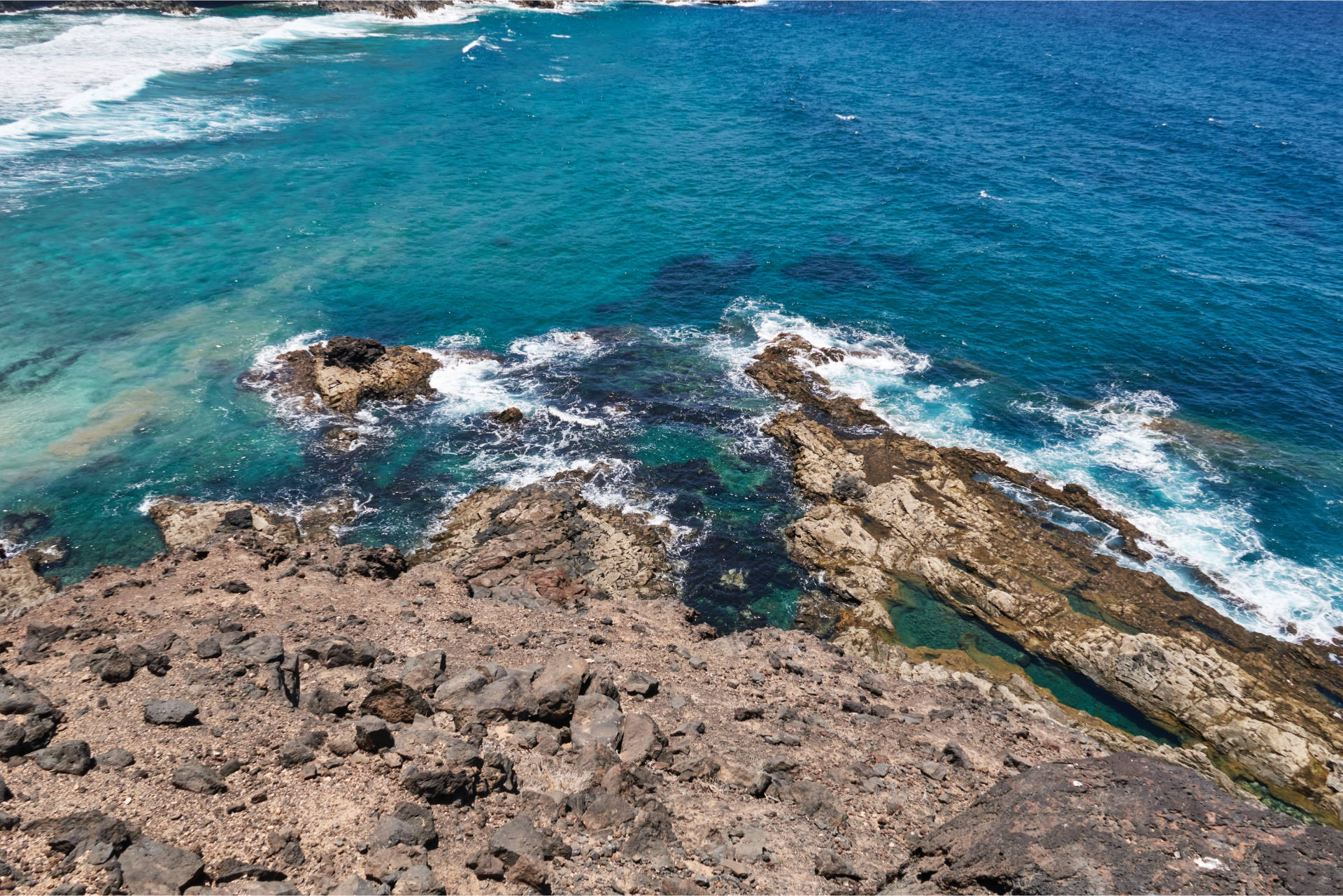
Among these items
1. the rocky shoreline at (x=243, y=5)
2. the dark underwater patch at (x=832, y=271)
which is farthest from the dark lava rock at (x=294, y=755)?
the rocky shoreline at (x=243, y=5)

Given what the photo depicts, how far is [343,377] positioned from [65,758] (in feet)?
102

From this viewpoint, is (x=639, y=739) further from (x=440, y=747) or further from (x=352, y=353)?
(x=352, y=353)

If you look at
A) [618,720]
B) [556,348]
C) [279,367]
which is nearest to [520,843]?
[618,720]

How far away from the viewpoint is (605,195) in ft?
249

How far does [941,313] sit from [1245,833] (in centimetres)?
4472

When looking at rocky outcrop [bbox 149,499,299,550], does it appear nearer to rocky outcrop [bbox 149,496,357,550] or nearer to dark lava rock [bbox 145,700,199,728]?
rocky outcrop [bbox 149,496,357,550]

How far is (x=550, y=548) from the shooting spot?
115ft

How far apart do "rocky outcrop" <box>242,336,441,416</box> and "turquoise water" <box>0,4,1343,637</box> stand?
2.00 meters

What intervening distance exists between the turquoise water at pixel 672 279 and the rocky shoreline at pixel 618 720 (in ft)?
12.6

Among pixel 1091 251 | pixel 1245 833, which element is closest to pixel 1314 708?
pixel 1245 833

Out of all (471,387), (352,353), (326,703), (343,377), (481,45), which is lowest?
(471,387)

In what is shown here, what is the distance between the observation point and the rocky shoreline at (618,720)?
→ 17.0m

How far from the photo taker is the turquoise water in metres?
40.5

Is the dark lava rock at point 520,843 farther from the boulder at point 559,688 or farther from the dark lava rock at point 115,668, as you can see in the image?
the dark lava rock at point 115,668
